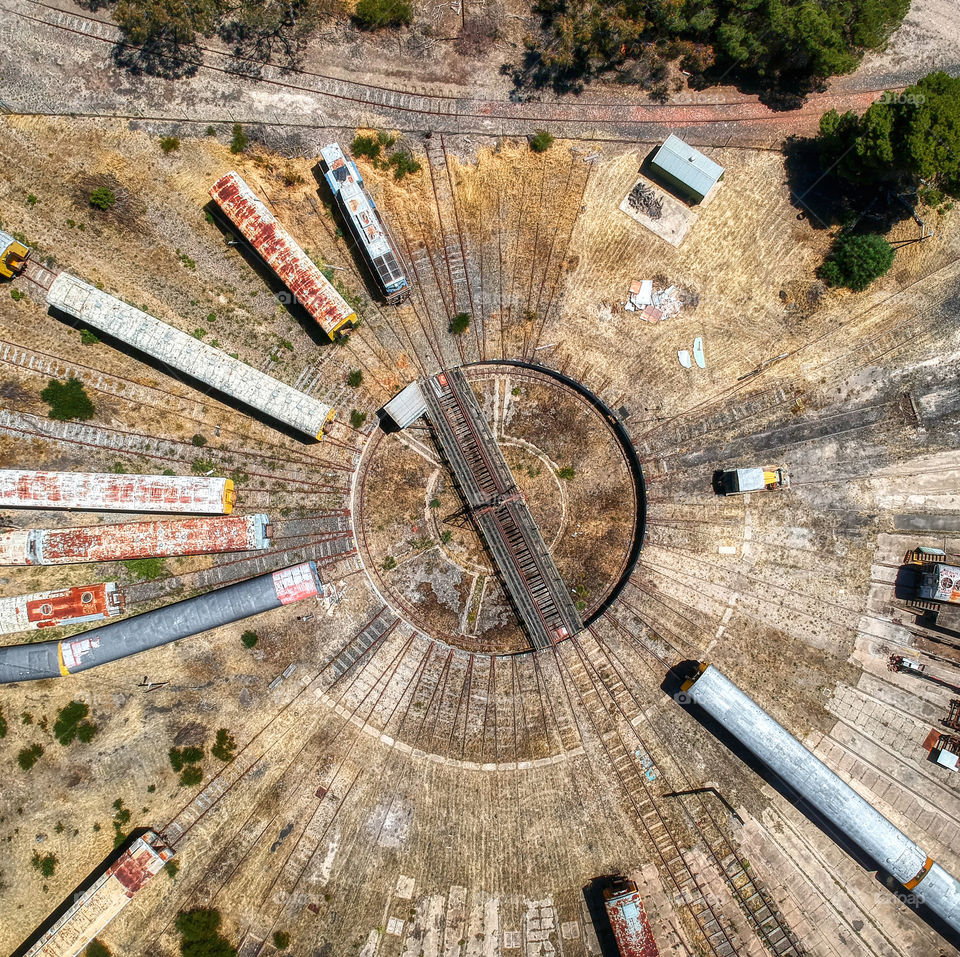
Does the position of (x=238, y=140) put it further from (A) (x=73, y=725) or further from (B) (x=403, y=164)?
(A) (x=73, y=725)

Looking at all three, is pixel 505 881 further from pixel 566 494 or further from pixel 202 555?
pixel 202 555

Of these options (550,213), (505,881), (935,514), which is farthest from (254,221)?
(935,514)

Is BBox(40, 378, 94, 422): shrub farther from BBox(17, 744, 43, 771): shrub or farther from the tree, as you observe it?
the tree

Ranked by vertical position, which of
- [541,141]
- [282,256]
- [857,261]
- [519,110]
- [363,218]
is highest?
[519,110]

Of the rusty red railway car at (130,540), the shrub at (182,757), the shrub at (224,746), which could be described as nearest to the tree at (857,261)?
the rusty red railway car at (130,540)

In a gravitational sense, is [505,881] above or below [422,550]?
below

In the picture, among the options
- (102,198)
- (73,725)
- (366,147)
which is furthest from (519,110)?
(73,725)
